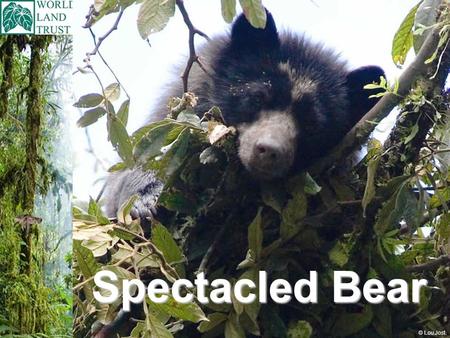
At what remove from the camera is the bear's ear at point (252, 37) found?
241cm

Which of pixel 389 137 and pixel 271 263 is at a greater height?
pixel 389 137

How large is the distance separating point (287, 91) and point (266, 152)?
0.38 meters

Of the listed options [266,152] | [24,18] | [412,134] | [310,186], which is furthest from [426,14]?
[24,18]

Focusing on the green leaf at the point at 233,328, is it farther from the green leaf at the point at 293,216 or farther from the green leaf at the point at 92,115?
the green leaf at the point at 92,115

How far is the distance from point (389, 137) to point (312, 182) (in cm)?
22

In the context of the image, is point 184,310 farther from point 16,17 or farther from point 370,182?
point 16,17

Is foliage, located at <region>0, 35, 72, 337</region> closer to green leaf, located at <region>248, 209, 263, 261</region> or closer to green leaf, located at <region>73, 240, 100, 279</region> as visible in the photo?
green leaf, located at <region>73, 240, 100, 279</region>

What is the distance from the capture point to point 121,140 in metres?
1.79

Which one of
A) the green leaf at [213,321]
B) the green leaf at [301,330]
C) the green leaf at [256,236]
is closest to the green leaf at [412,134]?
the green leaf at [256,236]

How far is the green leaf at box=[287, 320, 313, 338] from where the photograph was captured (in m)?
1.72

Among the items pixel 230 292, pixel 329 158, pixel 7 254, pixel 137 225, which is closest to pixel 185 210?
pixel 137 225

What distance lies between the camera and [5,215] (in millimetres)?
2770

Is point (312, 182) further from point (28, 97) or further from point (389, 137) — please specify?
point (28, 97)

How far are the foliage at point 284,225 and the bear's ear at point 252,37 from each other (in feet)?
2.03
